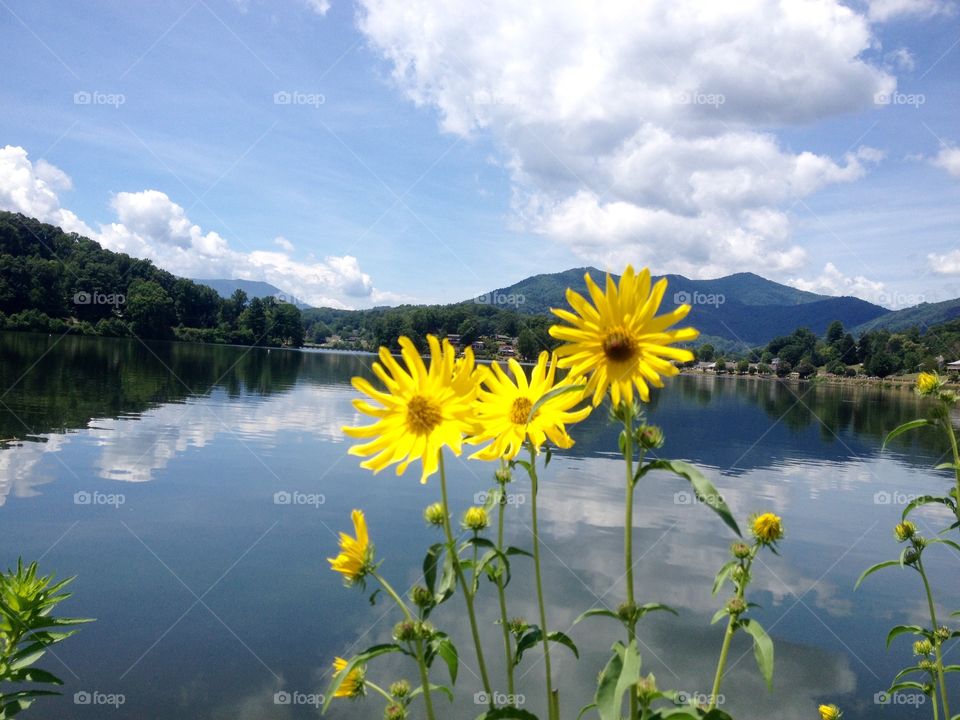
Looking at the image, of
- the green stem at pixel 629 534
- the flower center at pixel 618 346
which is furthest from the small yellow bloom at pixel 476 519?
the flower center at pixel 618 346

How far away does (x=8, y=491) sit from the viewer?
12047 millimetres

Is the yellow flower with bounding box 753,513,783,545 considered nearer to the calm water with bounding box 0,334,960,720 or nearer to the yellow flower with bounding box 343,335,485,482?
the yellow flower with bounding box 343,335,485,482

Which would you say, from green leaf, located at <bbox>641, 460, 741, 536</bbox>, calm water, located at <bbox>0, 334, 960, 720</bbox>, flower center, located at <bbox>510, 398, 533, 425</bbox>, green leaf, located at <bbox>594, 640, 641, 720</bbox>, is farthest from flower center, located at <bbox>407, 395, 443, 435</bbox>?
calm water, located at <bbox>0, 334, 960, 720</bbox>

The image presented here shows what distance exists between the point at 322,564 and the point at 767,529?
9.20 meters

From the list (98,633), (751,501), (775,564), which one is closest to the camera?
(98,633)

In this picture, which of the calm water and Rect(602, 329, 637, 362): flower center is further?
the calm water

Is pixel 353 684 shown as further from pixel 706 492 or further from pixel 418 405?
pixel 706 492

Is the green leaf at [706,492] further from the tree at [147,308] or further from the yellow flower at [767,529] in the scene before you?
Answer: the tree at [147,308]

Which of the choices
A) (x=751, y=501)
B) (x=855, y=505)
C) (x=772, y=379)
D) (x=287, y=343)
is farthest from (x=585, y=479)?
(x=287, y=343)

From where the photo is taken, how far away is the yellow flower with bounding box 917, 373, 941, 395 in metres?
2.49

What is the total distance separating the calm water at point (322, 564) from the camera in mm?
7184

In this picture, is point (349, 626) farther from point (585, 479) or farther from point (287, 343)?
point (287, 343)

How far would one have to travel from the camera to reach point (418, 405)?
119 centimetres

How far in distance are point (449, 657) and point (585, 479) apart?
16557 millimetres
